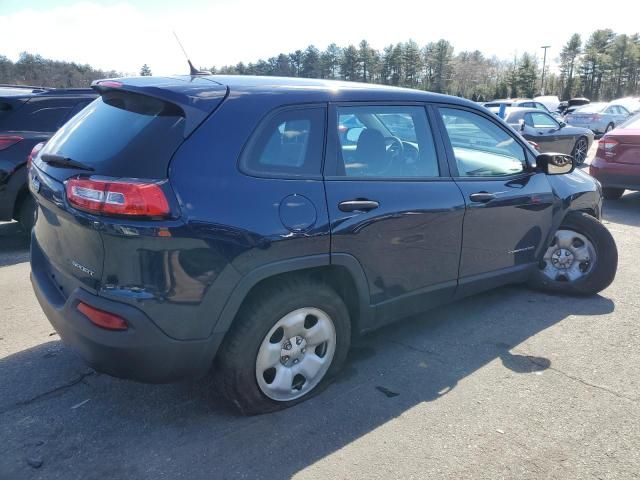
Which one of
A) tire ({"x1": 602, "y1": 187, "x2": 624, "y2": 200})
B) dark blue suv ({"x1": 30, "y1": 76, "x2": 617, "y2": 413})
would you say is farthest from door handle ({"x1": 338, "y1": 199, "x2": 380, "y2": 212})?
tire ({"x1": 602, "y1": 187, "x2": 624, "y2": 200})

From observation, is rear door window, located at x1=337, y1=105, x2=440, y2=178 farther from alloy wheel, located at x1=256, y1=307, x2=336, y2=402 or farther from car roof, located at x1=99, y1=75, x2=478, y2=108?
alloy wheel, located at x1=256, y1=307, x2=336, y2=402

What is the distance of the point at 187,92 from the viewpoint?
271cm

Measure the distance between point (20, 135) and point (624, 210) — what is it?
330 inches

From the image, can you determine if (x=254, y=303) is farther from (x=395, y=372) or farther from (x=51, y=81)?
(x=51, y=81)

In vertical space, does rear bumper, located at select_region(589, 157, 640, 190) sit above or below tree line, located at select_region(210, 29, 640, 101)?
below

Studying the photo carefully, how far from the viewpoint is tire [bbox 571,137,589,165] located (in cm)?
1351

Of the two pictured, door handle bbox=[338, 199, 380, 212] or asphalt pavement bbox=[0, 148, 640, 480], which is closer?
asphalt pavement bbox=[0, 148, 640, 480]

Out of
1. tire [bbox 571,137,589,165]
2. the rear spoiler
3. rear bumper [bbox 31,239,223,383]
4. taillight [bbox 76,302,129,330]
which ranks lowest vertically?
tire [bbox 571,137,589,165]

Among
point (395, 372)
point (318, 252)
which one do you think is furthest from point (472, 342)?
point (318, 252)

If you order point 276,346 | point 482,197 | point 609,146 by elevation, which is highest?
point 482,197

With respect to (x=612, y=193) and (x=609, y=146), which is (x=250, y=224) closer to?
(x=609, y=146)

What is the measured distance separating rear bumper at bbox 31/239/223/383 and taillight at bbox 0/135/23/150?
153 inches

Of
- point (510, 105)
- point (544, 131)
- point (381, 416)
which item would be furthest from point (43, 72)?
point (381, 416)

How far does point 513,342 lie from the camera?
12.8ft
